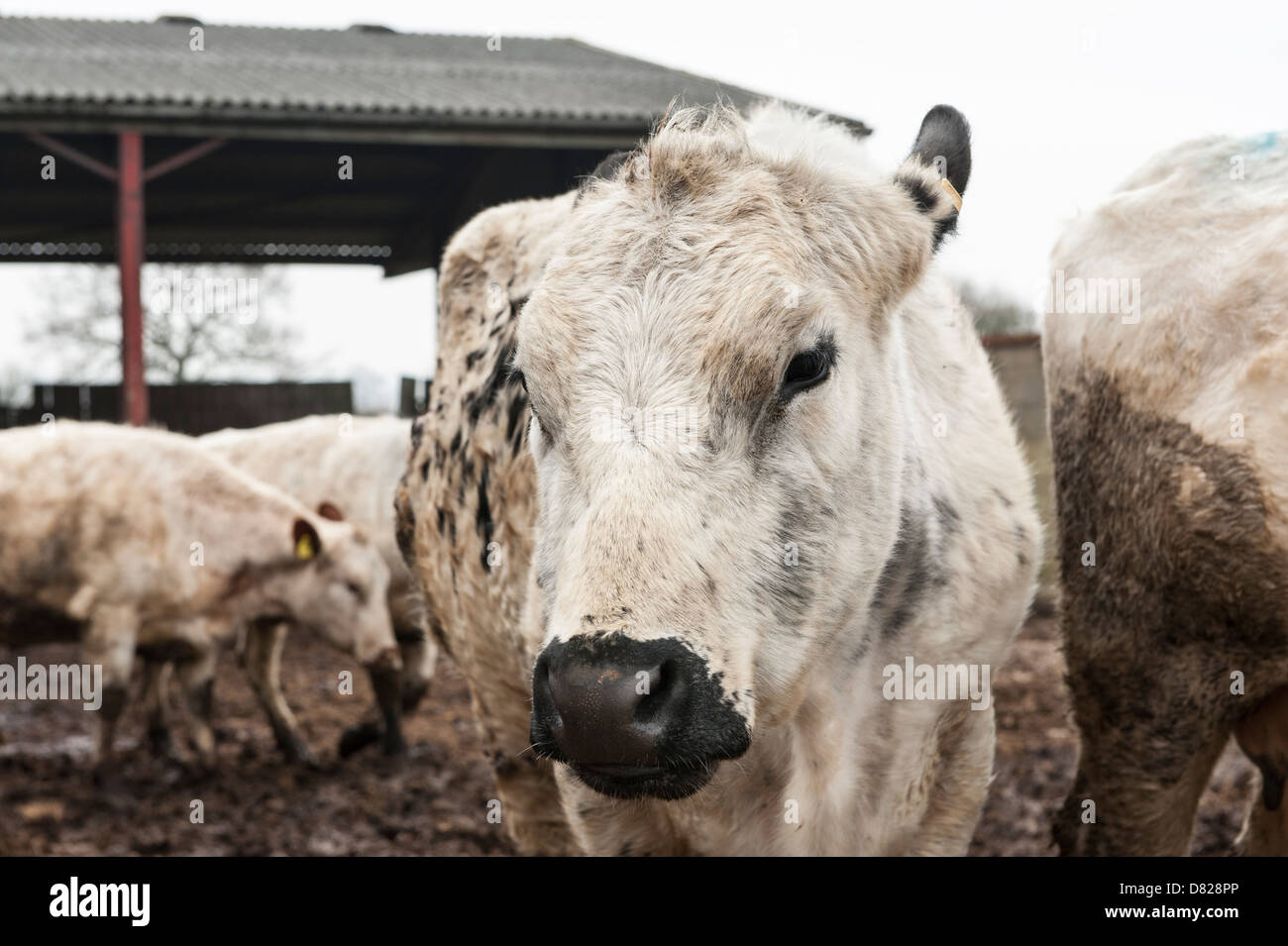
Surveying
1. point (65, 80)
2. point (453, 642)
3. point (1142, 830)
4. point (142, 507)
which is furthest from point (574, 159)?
point (1142, 830)

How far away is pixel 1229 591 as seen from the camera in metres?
3.00

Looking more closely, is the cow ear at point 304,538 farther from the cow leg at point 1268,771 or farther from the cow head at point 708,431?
the cow leg at point 1268,771

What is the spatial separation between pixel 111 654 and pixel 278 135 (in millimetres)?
6282

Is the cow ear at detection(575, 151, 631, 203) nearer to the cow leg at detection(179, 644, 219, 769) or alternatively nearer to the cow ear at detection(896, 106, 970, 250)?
the cow ear at detection(896, 106, 970, 250)

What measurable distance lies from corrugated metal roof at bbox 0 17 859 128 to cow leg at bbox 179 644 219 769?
5.73 metres

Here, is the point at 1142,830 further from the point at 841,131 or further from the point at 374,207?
the point at 374,207

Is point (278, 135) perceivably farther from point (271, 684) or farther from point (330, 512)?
point (271, 684)

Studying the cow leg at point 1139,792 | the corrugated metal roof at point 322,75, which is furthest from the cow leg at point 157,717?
the corrugated metal roof at point 322,75

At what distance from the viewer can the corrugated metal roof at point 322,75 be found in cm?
1162

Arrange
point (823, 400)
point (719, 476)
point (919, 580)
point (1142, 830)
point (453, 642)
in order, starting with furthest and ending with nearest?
point (453, 642) → point (1142, 830) → point (919, 580) → point (823, 400) → point (719, 476)

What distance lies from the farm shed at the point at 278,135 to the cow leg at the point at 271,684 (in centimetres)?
429

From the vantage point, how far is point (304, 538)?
303 inches

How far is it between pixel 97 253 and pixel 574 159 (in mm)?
8485
